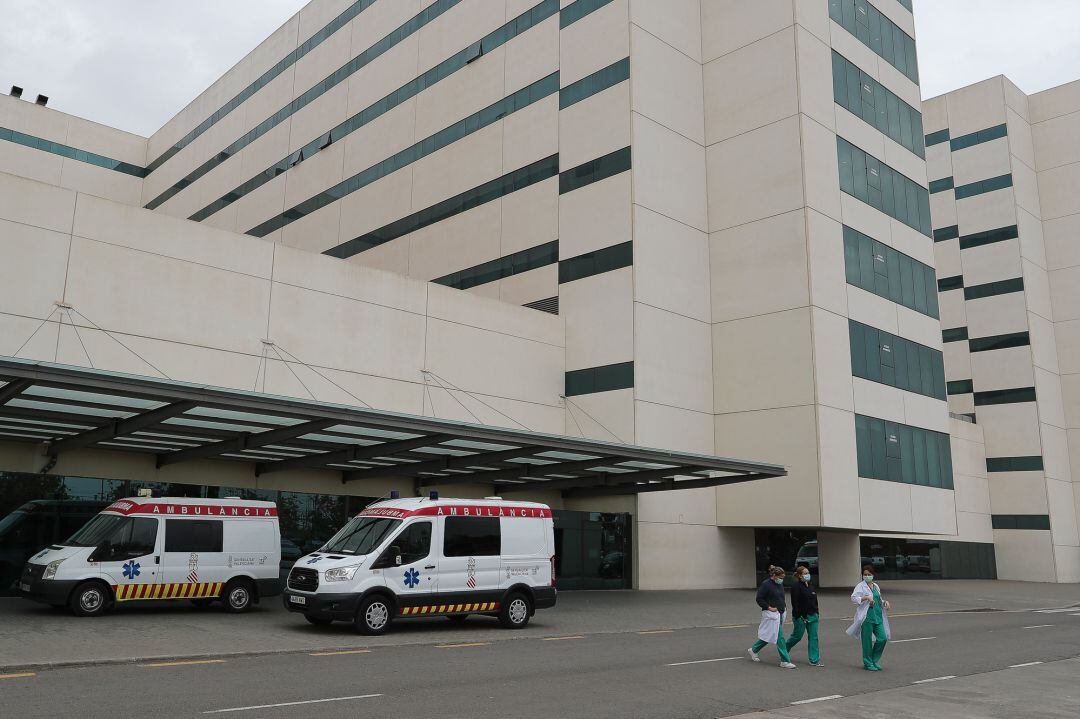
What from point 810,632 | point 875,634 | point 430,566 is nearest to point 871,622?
point 875,634

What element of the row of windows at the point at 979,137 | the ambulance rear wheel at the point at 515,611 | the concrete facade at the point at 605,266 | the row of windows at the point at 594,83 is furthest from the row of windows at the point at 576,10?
the row of windows at the point at 979,137

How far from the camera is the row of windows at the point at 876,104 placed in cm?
3375

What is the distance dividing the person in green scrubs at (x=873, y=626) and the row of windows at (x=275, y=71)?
111 feet

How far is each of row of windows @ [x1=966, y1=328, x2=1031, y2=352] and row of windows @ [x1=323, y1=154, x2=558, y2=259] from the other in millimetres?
31132

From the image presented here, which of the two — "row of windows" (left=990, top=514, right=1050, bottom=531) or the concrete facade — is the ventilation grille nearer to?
the concrete facade

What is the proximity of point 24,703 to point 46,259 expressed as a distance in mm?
16037

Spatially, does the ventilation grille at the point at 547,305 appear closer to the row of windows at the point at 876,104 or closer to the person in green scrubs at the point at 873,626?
the row of windows at the point at 876,104

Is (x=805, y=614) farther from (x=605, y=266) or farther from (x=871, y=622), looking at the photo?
(x=605, y=266)

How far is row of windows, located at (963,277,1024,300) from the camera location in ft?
164

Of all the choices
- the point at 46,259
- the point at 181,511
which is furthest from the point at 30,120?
the point at 181,511

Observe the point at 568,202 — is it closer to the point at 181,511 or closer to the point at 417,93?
the point at 417,93

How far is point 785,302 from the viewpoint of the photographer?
3039 centimetres

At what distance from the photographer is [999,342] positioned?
164 ft

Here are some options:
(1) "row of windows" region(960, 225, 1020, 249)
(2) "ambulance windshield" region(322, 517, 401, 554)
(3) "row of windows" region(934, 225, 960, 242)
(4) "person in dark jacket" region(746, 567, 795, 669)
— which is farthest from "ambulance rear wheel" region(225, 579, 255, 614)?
(3) "row of windows" region(934, 225, 960, 242)
